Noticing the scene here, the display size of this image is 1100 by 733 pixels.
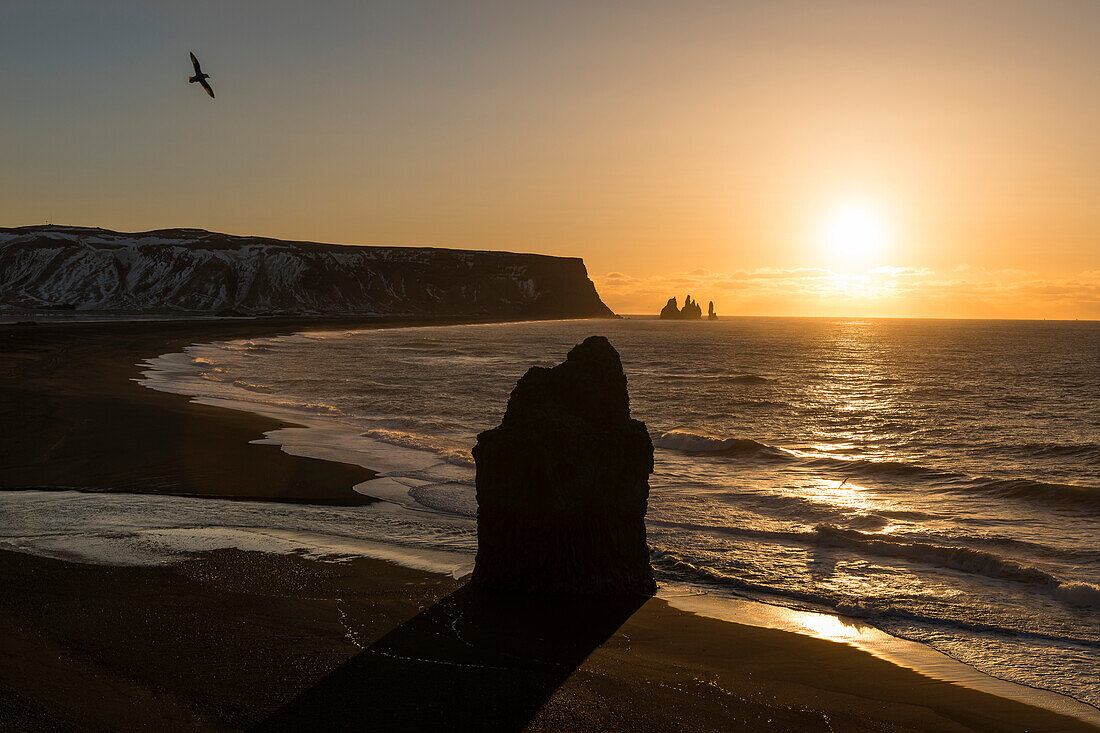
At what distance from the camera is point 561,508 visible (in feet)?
26.5

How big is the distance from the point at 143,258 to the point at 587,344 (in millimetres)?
202914

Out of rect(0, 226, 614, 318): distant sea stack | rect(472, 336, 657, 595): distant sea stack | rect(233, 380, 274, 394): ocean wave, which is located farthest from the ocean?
rect(0, 226, 614, 318): distant sea stack

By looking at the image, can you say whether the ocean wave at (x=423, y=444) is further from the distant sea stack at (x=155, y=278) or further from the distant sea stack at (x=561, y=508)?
the distant sea stack at (x=155, y=278)

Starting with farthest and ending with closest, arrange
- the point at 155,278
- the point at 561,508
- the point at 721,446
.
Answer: the point at 155,278, the point at 721,446, the point at 561,508

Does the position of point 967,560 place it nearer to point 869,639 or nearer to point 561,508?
point 869,639

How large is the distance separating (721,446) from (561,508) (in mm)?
13030

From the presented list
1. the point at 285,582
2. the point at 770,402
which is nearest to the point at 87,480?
the point at 285,582

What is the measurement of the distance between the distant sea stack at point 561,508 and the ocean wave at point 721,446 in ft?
39.4

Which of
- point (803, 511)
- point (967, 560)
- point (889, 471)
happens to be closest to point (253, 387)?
point (889, 471)

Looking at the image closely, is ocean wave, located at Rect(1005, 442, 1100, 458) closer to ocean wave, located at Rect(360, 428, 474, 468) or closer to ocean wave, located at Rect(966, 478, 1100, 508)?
ocean wave, located at Rect(966, 478, 1100, 508)

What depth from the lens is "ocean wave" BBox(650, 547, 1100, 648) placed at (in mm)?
7820

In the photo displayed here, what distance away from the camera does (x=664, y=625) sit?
23.8ft

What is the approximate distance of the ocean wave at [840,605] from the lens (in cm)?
782

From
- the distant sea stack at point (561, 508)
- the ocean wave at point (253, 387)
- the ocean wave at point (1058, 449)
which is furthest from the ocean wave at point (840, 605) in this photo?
the ocean wave at point (253, 387)
